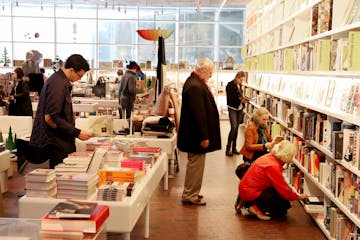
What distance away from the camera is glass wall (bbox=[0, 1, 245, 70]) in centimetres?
1911

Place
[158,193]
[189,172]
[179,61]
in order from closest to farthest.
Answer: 1. [189,172]
2. [158,193]
3. [179,61]

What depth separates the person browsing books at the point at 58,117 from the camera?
14.5 ft

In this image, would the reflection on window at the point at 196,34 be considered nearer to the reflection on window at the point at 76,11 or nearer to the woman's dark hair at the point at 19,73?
Result: the reflection on window at the point at 76,11

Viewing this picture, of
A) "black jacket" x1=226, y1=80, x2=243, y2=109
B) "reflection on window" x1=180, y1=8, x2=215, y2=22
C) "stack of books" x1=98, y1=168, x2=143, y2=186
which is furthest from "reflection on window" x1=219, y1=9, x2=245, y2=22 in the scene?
"stack of books" x1=98, y1=168, x2=143, y2=186

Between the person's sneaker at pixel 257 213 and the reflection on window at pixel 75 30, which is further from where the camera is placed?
the reflection on window at pixel 75 30

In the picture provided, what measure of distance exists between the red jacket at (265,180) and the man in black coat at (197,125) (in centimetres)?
60

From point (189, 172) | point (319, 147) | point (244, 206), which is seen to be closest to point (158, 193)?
point (189, 172)

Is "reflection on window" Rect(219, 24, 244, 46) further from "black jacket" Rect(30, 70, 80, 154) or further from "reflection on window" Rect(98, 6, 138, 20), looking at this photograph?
"black jacket" Rect(30, 70, 80, 154)

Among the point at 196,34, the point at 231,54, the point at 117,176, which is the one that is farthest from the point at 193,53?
the point at 117,176

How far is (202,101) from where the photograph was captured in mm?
5867

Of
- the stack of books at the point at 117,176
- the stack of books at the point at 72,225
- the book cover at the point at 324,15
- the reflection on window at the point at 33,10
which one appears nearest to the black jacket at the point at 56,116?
the stack of books at the point at 117,176

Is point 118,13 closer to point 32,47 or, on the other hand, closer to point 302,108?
point 32,47

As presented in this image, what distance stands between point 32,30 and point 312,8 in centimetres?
1519

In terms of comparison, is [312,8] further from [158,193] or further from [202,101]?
[158,193]
